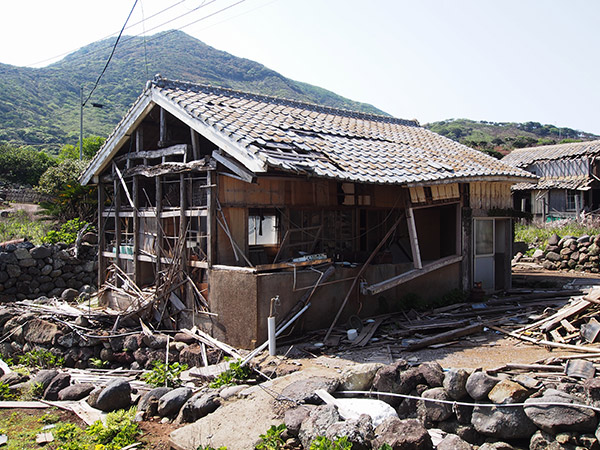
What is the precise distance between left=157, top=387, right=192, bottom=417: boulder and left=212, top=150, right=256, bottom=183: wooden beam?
13.1 ft

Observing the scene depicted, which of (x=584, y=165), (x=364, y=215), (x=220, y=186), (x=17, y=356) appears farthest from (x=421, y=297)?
(x=584, y=165)

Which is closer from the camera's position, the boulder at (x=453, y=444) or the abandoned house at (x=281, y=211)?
the boulder at (x=453, y=444)

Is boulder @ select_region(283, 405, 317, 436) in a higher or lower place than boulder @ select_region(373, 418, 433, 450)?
lower

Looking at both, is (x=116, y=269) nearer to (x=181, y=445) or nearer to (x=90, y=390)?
(x=90, y=390)

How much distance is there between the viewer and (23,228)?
743 inches

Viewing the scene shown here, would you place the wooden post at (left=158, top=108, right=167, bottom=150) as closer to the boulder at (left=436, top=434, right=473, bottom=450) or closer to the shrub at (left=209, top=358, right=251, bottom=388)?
the shrub at (left=209, top=358, right=251, bottom=388)

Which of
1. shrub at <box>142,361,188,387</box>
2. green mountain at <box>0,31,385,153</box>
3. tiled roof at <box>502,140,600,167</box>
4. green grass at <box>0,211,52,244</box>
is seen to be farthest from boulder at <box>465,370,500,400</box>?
tiled roof at <box>502,140,600,167</box>

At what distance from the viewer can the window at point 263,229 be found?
1082 centimetres

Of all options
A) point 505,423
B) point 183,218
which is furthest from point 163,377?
point 505,423

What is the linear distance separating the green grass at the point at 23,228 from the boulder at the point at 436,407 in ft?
53.3

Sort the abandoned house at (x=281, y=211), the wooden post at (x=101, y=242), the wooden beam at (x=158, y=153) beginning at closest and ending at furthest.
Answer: the abandoned house at (x=281, y=211), the wooden beam at (x=158, y=153), the wooden post at (x=101, y=242)

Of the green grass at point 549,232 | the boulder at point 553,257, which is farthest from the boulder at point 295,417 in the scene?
the green grass at point 549,232

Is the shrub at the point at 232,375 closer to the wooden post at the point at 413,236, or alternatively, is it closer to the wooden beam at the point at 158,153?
the wooden post at the point at 413,236

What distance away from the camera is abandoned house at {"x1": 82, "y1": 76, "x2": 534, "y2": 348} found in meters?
9.12
